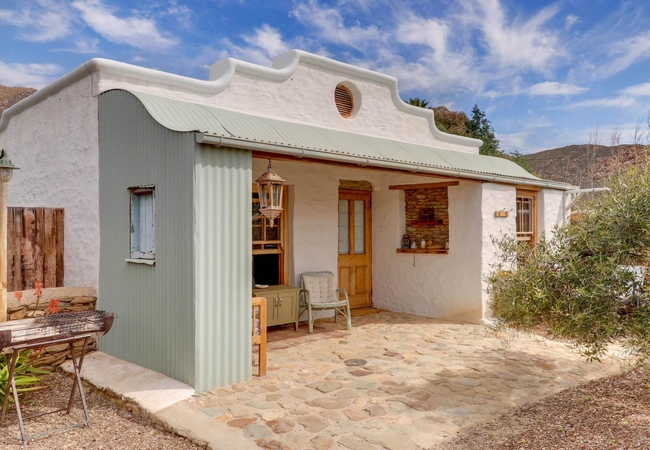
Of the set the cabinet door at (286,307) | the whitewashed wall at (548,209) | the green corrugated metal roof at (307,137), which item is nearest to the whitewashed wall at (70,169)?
the green corrugated metal roof at (307,137)

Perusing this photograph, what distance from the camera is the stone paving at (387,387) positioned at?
143 inches

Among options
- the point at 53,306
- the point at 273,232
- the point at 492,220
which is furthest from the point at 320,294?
the point at 53,306

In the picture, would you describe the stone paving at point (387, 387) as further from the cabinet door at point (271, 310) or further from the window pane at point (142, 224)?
the window pane at point (142, 224)

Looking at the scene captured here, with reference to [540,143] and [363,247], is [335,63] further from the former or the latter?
[540,143]

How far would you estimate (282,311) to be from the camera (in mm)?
6949

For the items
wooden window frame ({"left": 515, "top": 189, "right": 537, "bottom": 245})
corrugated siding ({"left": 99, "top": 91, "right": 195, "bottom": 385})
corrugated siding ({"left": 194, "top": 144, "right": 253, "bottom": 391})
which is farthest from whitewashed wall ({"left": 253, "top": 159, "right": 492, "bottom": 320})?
corrugated siding ({"left": 194, "top": 144, "right": 253, "bottom": 391})

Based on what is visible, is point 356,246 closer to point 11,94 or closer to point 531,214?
point 531,214

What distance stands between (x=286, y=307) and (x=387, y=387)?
105 inches

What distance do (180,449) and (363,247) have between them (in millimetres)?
6080

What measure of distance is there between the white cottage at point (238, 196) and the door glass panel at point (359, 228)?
0.03 metres

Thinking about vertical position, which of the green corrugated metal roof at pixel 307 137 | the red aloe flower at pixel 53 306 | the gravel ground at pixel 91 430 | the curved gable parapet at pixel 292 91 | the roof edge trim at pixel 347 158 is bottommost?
the gravel ground at pixel 91 430

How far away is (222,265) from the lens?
449 centimetres

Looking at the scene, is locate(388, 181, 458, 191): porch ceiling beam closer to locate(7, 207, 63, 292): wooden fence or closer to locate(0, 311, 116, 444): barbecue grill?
locate(7, 207, 63, 292): wooden fence

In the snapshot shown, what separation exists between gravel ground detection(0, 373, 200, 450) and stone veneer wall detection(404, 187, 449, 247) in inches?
232
